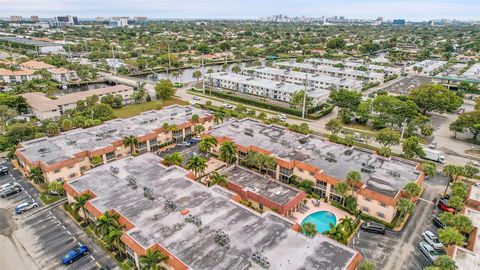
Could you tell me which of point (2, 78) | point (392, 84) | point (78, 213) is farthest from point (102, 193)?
point (392, 84)

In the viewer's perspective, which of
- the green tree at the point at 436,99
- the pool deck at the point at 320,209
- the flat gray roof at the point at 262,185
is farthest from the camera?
the green tree at the point at 436,99

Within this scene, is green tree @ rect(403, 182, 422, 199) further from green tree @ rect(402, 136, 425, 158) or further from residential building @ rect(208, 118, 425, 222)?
green tree @ rect(402, 136, 425, 158)

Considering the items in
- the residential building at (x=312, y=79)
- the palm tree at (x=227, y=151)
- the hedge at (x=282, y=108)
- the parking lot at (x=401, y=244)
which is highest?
the residential building at (x=312, y=79)

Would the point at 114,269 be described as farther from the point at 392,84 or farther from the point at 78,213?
the point at 392,84

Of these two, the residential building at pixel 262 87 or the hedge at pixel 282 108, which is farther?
the residential building at pixel 262 87

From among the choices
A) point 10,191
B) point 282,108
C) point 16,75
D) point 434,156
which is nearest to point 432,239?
point 434,156

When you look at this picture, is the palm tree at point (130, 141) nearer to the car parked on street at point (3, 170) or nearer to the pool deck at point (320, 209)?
the car parked on street at point (3, 170)

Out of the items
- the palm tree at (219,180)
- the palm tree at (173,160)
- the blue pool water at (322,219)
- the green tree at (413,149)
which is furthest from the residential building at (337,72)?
the palm tree at (219,180)
